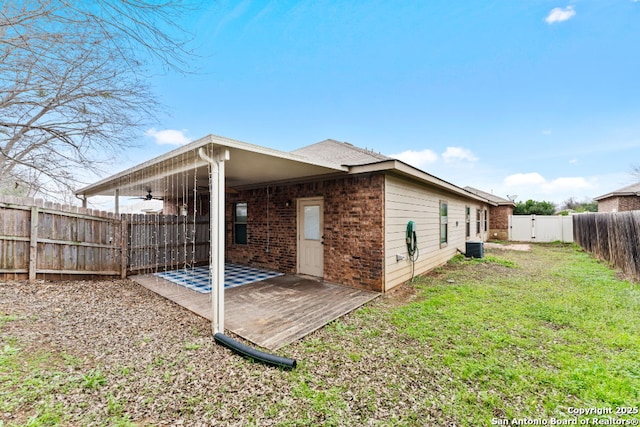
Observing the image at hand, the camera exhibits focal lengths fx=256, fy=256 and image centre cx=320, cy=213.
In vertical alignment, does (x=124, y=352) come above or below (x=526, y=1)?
below

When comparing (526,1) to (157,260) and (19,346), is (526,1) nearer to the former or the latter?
(19,346)

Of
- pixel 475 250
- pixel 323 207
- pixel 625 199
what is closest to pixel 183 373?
pixel 323 207

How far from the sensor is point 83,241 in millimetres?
5875

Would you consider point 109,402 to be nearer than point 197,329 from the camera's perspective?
Yes

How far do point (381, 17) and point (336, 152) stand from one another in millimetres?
3348

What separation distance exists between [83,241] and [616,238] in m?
14.1

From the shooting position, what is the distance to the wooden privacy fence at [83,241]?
494 centimetres

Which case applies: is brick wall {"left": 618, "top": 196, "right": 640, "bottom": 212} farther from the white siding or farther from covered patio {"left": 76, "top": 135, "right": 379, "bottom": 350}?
covered patio {"left": 76, "top": 135, "right": 379, "bottom": 350}

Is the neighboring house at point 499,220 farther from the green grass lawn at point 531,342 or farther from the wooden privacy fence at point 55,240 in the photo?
the wooden privacy fence at point 55,240

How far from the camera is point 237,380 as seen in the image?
2414 mm

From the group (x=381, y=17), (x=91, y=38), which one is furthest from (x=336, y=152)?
(x=91, y=38)

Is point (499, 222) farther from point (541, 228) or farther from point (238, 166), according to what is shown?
point (238, 166)

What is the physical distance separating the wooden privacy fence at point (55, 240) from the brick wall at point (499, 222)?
20.0 m

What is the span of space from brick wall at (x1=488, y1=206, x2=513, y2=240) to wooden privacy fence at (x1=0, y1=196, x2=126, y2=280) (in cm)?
2003
